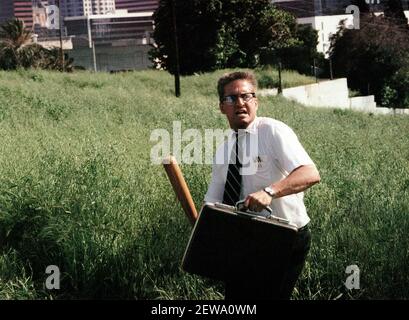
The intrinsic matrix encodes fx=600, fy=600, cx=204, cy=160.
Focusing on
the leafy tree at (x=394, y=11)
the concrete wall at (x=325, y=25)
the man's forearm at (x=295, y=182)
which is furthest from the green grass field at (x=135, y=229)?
the concrete wall at (x=325, y=25)

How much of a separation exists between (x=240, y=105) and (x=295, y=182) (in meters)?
0.52

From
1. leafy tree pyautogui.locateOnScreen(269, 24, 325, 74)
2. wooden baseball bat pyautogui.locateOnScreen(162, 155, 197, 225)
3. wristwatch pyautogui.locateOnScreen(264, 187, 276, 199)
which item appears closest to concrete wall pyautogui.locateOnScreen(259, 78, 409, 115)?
leafy tree pyautogui.locateOnScreen(269, 24, 325, 74)

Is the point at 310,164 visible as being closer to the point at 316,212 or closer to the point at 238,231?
the point at 238,231

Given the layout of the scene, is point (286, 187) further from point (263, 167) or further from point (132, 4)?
point (132, 4)

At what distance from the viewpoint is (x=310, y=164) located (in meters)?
3.07

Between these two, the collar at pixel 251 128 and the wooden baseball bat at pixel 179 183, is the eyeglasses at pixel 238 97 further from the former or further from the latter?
the wooden baseball bat at pixel 179 183

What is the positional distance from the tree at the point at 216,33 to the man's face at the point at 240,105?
116 feet

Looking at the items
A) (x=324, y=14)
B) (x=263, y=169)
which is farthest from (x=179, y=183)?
(x=324, y=14)

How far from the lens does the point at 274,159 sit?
10.4ft

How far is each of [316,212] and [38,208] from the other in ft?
8.07

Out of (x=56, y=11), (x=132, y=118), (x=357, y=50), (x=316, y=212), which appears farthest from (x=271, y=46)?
(x=316, y=212)

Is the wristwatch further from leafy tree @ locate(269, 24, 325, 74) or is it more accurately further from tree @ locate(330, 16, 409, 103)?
leafy tree @ locate(269, 24, 325, 74)

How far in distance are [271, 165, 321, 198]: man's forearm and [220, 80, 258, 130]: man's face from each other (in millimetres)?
407

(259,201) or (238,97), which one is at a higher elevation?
(238,97)
